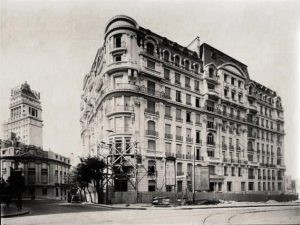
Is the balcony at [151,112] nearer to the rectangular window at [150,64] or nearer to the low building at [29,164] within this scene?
the rectangular window at [150,64]

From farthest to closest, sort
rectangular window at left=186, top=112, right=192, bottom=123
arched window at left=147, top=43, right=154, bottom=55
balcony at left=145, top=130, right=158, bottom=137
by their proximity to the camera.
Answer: rectangular window at left=186, top=112, right=192, bottom=123 → arched window at left=147, top=43, right=154, bottom=55 → balcony at left=145, top=130, right=158, bottom=137

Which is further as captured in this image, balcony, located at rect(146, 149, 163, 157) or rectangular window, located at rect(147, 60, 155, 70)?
rectangular window, located at rect(147, 60, 155, 70)

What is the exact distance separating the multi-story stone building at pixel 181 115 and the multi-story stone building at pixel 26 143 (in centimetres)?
631

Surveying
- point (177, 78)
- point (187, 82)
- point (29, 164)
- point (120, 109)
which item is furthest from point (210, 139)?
point (29, 164)

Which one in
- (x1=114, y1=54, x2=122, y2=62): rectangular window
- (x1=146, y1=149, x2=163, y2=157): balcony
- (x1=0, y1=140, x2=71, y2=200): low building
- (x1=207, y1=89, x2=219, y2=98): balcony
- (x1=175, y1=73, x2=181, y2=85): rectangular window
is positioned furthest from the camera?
(x1=207, y1=89, x2=219, y2=98): balcony

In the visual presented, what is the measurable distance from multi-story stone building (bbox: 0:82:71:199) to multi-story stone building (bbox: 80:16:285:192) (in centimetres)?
631

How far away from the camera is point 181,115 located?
106ft

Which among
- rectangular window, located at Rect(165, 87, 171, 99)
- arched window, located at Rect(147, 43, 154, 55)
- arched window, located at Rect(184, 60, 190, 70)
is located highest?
arched window, located at Rect(147, 43, 154, 55)

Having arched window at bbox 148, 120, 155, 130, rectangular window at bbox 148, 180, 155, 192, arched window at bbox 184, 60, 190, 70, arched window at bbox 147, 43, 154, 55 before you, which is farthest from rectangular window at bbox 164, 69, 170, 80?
rectangular window at bbox 148, 180, 155, 192

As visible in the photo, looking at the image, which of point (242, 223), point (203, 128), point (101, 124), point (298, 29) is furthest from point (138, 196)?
point (298, 29)

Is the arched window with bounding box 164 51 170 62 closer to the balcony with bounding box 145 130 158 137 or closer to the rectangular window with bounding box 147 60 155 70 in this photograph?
the rectangular window with bounding box 147 60 155 70

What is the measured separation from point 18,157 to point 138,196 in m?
11.0

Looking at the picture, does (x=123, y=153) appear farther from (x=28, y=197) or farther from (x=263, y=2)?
(x=263, y=2)

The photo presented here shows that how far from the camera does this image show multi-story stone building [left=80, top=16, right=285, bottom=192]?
28.7m
